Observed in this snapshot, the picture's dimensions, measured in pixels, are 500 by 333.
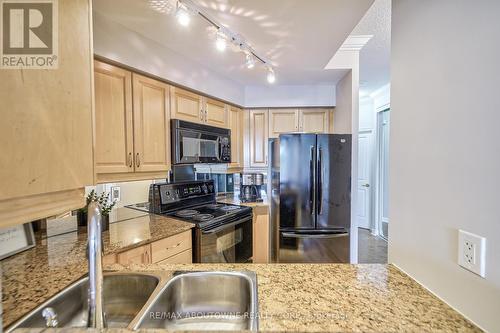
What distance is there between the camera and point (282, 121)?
3104mm

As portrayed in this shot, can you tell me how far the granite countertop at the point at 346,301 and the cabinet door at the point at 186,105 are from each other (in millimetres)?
1511

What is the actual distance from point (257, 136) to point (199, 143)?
1.07 m

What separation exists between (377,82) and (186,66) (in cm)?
304

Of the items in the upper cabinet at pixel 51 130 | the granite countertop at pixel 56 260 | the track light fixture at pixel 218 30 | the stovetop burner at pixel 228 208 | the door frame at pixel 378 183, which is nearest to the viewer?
the upper cabinet at pixel 51 130

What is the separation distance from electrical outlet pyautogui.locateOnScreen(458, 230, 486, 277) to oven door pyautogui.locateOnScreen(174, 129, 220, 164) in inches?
76.5

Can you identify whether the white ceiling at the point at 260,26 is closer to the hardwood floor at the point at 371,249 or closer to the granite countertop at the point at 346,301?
the granite countertop at the point at 346,301

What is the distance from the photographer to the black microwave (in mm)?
2062

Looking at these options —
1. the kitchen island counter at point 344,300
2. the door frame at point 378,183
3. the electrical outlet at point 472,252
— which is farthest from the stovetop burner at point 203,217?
the door frame at point 378,183

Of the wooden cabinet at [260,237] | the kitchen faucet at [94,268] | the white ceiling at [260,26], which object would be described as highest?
the white ceiling at [260,26]

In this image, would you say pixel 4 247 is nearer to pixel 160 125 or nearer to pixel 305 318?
pixel 160 125

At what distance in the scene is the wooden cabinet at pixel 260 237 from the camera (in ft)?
8.52

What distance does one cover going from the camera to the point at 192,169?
2.59 m

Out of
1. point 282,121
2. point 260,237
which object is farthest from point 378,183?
point 260,237

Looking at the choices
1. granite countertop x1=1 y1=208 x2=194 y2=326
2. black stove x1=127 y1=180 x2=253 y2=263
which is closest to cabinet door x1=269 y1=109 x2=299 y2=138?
black stove x1=127 y1=180 x2=253 y2=263
